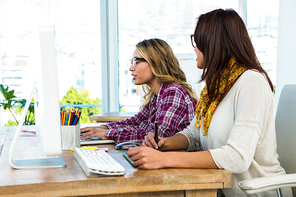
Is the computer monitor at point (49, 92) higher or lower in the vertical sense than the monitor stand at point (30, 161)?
higher

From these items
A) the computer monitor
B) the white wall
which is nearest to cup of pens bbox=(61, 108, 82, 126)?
the computer monitor

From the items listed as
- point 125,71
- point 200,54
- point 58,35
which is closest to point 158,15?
point 125,71

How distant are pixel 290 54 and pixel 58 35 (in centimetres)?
273

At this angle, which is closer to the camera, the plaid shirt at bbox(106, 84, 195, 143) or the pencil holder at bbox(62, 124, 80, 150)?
the pencil holder at bbox(62, 124, 80, 150)

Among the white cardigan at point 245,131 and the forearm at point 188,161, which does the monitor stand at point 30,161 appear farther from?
the white cardigan at point 245,131

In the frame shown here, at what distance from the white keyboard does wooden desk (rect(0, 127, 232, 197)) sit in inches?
0.8

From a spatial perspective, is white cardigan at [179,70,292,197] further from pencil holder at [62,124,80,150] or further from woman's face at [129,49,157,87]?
woman's face at [129,49,157,87]

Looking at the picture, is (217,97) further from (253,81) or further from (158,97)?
(158,97)

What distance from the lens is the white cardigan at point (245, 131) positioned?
104 cm

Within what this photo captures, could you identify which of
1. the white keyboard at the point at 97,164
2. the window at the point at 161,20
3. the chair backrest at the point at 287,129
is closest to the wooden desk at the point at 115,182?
the white keyboard at the point at 97,164

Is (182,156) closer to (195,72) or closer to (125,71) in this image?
(195,72)

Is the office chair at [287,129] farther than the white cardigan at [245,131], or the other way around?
the office chair at [287,129]

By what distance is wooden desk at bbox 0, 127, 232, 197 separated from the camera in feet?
2.73

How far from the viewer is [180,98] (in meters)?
1.68
